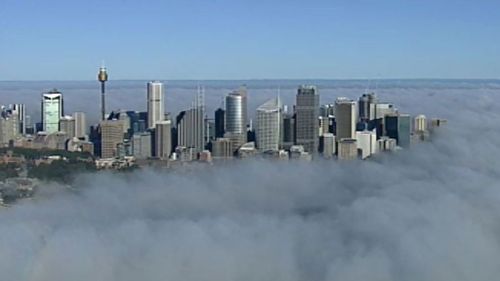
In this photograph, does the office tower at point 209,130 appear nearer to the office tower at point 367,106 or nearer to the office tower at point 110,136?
the office tower at point 110,136

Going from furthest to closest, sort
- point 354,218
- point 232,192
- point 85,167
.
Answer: point 85,167
point 232,192
point 354,218

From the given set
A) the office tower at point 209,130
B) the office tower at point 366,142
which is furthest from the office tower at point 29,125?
the office tower at point 366,142

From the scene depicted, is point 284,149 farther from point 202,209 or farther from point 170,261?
point 170,261

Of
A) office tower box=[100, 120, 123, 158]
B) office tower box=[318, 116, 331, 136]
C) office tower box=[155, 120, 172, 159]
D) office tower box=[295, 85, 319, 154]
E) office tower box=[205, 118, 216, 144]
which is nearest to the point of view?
office tower box=[155, 120, 172, 159]

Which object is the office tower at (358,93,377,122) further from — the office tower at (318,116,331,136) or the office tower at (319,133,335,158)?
the office tower at (319,133,335,158)

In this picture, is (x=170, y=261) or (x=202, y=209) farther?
(x=202, y=209)

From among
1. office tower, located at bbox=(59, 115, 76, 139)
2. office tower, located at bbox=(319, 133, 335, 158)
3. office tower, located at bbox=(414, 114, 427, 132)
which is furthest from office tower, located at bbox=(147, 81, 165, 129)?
office tower, located at bbox=(414, 114, 427, 132)

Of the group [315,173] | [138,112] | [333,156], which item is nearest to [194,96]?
[138,112]
